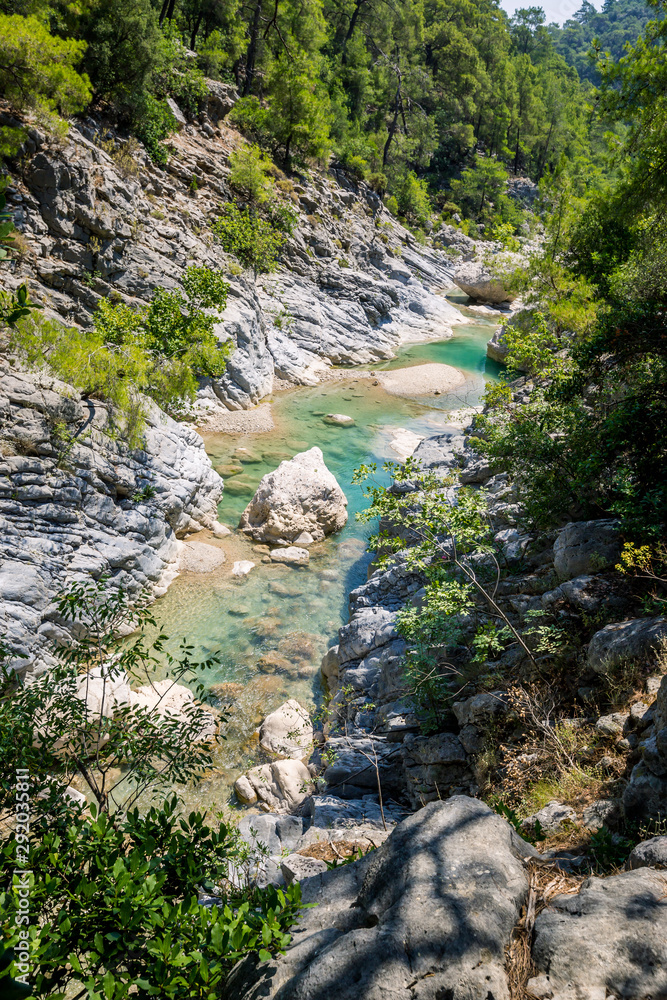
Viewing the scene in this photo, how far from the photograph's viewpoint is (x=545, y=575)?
7.89 m

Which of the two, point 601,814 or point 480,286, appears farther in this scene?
point 480,286

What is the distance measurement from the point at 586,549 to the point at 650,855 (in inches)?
170

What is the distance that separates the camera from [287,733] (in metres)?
8.67

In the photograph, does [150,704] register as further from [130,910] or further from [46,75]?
[46,75]

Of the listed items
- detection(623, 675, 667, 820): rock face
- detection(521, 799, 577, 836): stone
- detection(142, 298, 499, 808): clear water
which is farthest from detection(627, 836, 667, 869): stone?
detection(142, 298, 499, 808): clear water

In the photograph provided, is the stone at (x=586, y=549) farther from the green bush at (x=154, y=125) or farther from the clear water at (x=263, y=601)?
the green bush at (x=154, y=125)

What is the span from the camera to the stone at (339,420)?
71.7ft

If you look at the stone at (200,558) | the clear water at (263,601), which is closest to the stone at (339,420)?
the clear water at (263,601)

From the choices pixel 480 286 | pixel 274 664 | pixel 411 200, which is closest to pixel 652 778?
pixel 274 664

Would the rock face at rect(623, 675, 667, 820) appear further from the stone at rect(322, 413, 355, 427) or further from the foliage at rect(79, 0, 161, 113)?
the foliage at rect(79, 0, 161, 113)

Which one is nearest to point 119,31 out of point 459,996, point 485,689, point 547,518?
point 547,518

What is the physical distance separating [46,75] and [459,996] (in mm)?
23076

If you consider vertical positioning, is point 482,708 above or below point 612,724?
below

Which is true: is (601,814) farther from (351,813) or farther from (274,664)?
(274,664)
